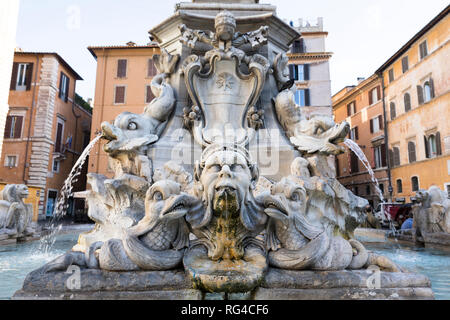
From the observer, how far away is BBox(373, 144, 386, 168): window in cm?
2622

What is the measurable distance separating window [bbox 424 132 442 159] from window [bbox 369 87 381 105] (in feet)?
25.2

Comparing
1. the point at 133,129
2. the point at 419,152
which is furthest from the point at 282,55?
the point at 419,152

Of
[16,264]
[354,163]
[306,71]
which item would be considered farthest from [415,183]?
[16,264]

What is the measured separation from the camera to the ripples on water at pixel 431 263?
2.86 meters

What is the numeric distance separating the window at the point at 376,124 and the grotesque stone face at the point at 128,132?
26785 mm

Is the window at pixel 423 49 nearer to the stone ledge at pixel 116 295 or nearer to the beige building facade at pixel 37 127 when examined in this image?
the stone ledge at pixel 116 295

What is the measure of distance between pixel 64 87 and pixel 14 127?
4742 millimetres

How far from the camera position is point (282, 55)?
5.09 metres

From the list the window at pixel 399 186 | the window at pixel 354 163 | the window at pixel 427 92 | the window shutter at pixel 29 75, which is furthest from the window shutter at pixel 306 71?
the window shutter at pixel 29 75

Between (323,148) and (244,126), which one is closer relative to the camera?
(323,148)

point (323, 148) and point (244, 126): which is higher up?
point (244, 126)

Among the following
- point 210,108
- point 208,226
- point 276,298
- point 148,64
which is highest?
point 148,64

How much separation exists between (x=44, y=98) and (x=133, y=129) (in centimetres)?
2180

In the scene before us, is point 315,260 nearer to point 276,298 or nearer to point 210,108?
point 276,298
